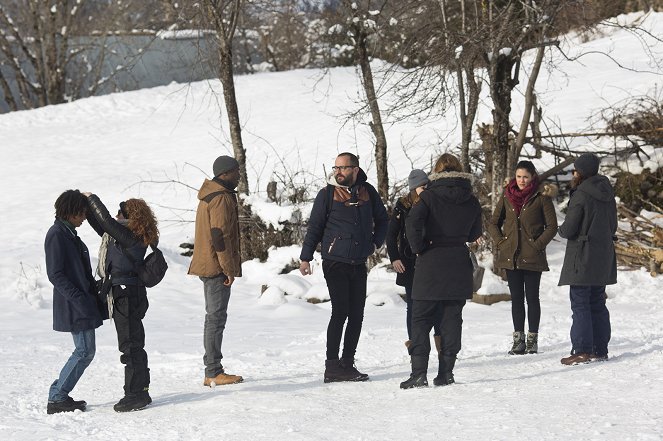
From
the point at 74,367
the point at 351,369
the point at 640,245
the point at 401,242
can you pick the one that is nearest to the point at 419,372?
the point at 351,369

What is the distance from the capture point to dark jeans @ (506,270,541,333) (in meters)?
8.31

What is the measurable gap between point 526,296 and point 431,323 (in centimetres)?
174

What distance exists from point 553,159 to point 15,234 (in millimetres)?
10415

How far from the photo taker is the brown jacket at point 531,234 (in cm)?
825

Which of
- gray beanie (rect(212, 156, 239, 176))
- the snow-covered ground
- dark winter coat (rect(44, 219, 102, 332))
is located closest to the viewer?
the snow-covered ground

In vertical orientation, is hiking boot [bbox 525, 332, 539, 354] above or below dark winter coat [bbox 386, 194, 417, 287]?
below

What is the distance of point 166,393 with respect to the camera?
23.8 ft

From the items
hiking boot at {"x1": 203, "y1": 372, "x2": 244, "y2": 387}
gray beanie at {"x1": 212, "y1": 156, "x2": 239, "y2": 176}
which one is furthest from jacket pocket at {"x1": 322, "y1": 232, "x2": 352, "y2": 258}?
hiking boot at {"x1": 203, "y1": 372, "x2": 244, "y2": 387}

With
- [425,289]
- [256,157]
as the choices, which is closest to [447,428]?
[425,289]

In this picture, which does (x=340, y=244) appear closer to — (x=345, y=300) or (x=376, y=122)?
(x=345, y=300)

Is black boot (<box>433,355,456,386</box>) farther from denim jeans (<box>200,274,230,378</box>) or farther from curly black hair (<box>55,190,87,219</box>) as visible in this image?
curly black hair (<box>55,190,87,219</box>)

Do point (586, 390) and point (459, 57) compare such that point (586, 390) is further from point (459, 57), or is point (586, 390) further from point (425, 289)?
point (459, 57)

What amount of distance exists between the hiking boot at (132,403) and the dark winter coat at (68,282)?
57 centimetres

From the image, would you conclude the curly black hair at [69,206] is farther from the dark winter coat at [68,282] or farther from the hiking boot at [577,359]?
the hiking boot at [577,359]
